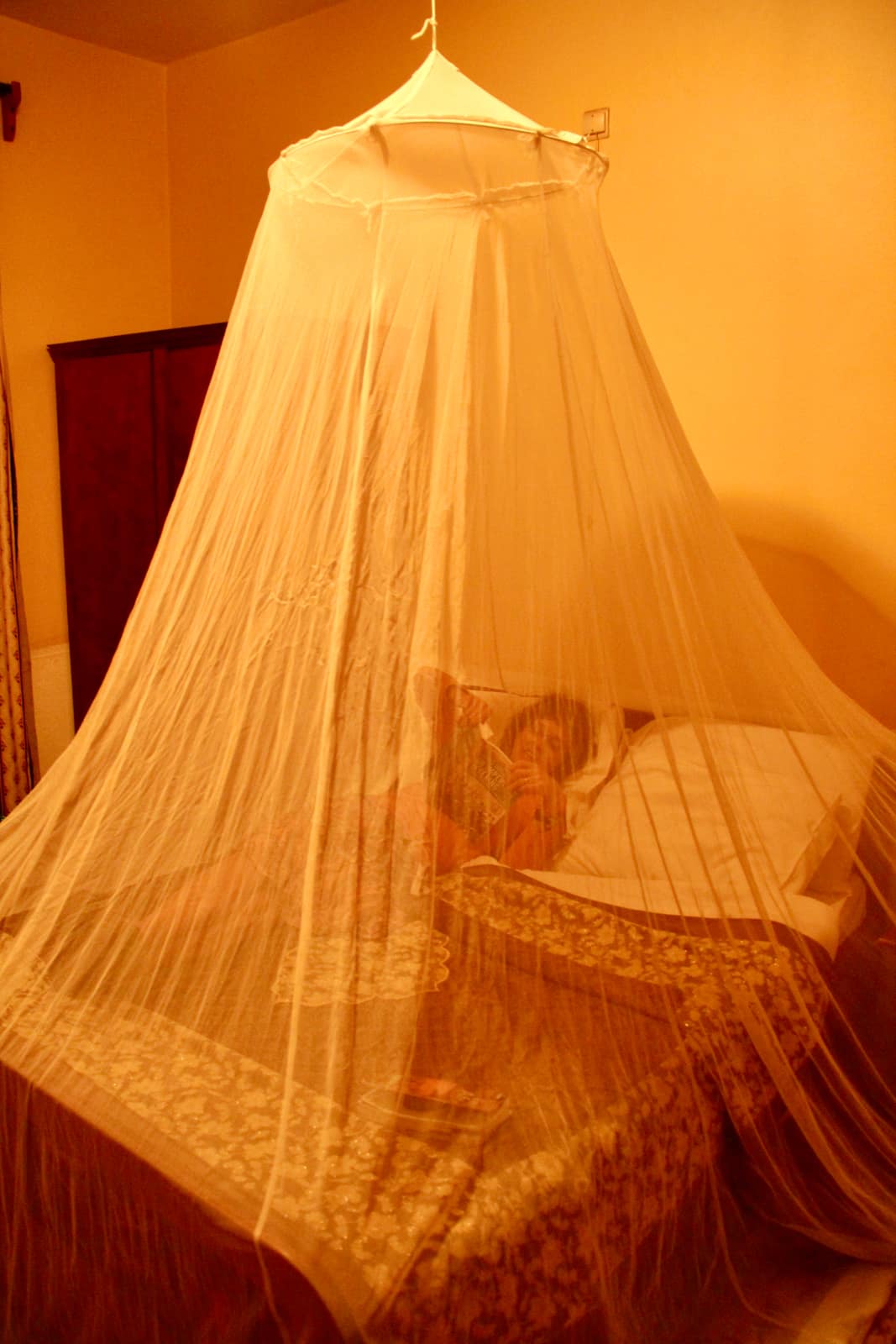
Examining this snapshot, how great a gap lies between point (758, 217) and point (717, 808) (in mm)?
1587

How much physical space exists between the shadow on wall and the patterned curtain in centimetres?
237

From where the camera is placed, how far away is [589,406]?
174cm

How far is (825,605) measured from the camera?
2.56 meters

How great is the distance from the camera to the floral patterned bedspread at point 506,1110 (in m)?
1.24

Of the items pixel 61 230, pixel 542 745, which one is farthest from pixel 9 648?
pixel 542 745

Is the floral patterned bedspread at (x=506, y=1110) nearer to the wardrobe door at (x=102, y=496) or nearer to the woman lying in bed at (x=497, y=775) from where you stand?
the woman lying in bed at (x=497, y=775)

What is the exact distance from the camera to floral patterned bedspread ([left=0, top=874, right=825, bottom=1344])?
1242mm

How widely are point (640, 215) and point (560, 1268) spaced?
2407 mm

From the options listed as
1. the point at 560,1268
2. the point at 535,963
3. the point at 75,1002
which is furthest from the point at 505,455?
the point at 560,1268

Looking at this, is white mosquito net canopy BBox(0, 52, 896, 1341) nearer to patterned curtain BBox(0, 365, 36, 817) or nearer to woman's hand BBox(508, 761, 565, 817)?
woman's hand BBox(508, 761, 565, 817)

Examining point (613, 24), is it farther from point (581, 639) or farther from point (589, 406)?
point (581, 639)

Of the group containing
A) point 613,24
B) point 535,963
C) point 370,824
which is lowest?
point 535,963

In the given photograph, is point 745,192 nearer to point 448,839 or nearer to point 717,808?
point 717,808

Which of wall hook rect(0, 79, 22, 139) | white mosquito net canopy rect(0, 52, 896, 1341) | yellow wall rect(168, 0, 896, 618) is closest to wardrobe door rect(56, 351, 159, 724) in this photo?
wall hook rect(0, 79, 22, 139)
